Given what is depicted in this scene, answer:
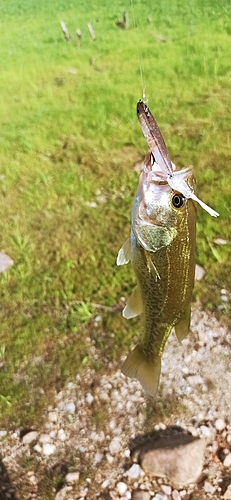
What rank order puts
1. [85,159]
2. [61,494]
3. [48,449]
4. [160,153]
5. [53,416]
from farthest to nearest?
[85,159]
[53,416]
[48,449]
[61,494]
[160,153]

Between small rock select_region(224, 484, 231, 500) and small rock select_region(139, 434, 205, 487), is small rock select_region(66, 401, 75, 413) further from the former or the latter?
small rock select_region(224, 484, 231, 500)

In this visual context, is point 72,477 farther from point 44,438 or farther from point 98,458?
point 44,438

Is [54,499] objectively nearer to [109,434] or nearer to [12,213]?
[109,434]

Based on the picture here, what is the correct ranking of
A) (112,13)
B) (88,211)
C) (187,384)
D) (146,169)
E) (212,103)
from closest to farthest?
(146,169) < (187,384) < (88,211) < (212,103) < (112,13)

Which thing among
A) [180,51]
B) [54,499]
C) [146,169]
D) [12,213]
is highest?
[146,169]

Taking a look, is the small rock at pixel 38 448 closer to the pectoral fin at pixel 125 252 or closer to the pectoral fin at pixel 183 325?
the pectoral fin at pixel 183 325

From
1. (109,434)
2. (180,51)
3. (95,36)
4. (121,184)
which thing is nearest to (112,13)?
(95,36)

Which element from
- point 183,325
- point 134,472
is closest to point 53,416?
point 134,472
